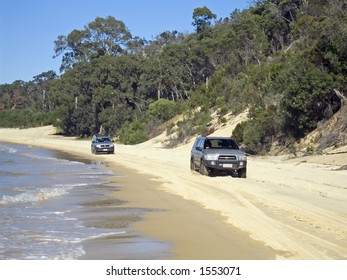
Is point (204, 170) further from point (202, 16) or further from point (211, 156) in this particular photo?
point (202, 16)

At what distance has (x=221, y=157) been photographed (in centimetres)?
2148

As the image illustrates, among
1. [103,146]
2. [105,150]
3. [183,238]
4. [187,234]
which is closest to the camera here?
[183,238]

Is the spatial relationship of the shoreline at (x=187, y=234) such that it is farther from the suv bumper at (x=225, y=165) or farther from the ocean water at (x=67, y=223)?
the suv bumper at (x=225, y=165)

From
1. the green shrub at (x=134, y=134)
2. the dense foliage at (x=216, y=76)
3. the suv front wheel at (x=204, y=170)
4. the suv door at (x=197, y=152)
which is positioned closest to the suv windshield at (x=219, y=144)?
the suv door at (x=197, y=152)

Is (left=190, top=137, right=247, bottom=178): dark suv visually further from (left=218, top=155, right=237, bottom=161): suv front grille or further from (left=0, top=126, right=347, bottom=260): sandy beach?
(left=0, top=126, right=347, bottom=260): sandy beach

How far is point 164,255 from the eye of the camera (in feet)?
28.6

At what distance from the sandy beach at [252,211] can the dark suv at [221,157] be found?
16.9 inches

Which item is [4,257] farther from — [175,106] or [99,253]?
[175,106]

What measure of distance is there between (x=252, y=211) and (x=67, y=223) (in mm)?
4402

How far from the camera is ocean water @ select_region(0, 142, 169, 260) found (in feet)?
29.7

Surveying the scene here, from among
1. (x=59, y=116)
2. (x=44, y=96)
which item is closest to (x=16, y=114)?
(x=44, y=96)

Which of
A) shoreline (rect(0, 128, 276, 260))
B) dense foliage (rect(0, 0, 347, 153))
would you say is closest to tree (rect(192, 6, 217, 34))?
dense foliage (rect(0, 0, 347, 153))

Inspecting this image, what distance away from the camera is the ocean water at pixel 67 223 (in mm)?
9062

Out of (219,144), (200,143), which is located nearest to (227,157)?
(219,144)
